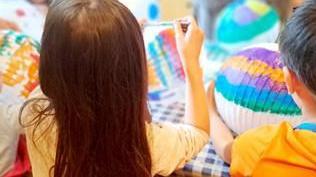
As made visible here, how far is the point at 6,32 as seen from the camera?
88 cm

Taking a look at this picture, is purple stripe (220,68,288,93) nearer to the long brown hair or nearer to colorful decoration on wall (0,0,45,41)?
the long brown hair

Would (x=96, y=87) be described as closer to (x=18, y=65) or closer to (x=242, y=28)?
(x=18, y=65)

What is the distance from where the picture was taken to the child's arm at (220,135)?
800mm

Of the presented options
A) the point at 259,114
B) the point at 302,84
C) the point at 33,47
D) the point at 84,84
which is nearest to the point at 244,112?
the point at 259,114

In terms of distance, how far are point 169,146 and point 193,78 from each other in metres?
0.13

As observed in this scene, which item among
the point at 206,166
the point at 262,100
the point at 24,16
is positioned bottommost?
the point at 206,166

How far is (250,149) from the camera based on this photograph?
687 millimetres

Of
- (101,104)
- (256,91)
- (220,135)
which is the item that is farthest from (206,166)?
(101,104)

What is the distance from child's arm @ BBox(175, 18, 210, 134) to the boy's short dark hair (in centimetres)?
16

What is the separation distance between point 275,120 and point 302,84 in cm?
13

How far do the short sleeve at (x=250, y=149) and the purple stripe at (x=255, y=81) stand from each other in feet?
0.31

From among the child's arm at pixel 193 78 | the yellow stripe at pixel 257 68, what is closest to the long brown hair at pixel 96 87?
the child's arm at pixel 193 78

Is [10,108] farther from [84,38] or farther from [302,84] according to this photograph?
[302,84]

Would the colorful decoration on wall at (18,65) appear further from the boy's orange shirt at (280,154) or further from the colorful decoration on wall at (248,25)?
the colorful decoration on wall at (248,25)
